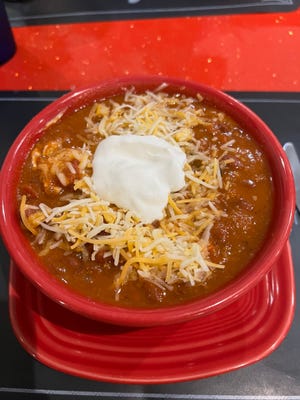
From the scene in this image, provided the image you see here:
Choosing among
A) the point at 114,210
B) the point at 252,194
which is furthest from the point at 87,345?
the point at 252,194

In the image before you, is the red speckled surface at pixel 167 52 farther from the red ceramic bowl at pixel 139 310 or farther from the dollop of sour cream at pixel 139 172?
the dollop of sour cream at pixel 139 172

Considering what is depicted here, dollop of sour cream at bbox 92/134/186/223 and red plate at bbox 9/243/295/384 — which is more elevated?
dollop of sour cream at bbox 92/134/186/223

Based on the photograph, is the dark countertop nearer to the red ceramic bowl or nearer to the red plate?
the red plate

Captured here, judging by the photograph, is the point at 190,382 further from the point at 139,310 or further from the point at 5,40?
the point at 5,40

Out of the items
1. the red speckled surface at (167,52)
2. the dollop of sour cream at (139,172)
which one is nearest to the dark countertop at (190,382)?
the red speckled surface at (167,52)

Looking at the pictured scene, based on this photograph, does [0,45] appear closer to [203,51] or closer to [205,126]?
[203,51]

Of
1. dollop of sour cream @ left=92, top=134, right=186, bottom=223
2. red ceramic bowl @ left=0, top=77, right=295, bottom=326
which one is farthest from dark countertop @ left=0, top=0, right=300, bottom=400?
dollop of sour cream @ left=92, top=134, right=186, bottom=223
